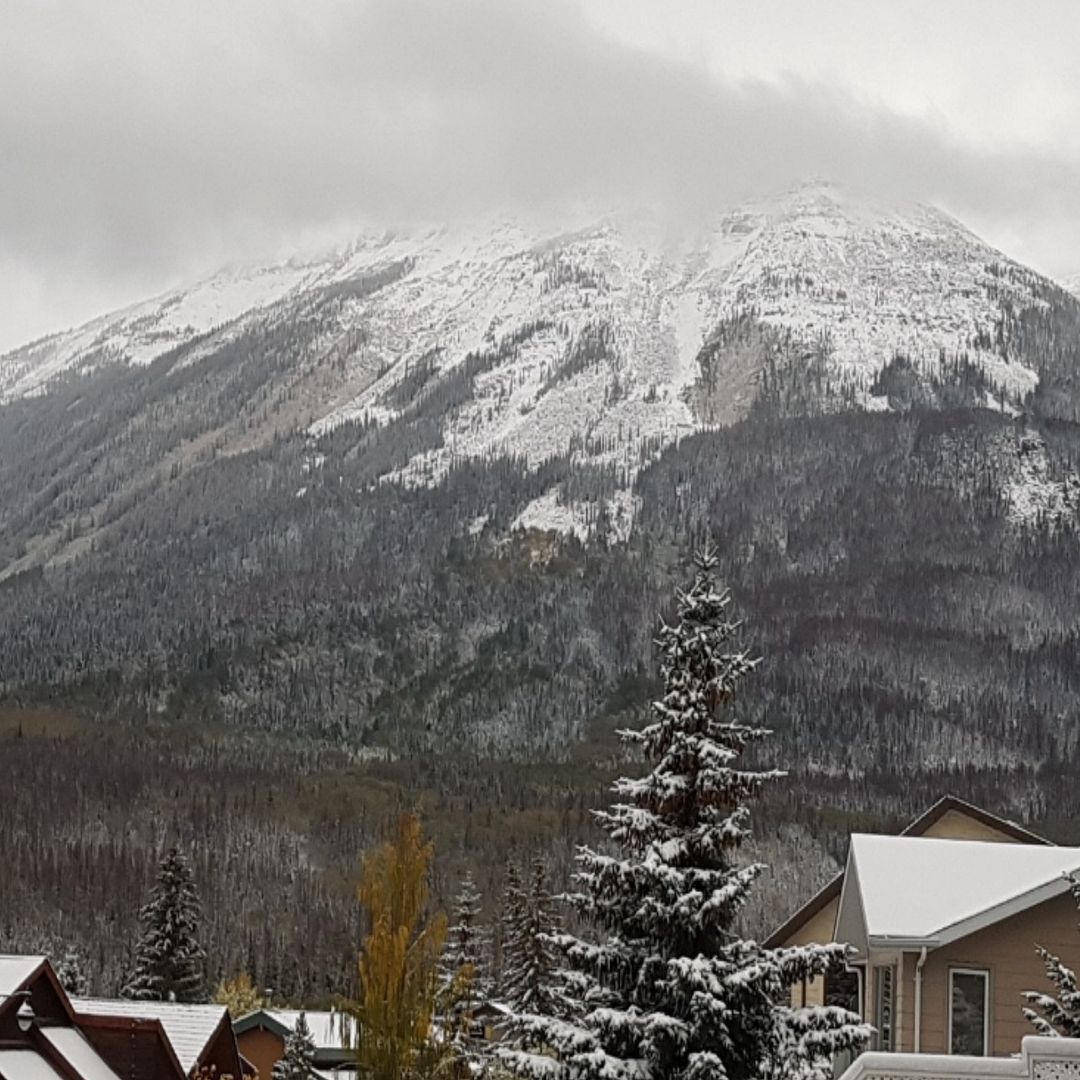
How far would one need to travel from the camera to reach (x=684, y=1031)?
1842cm

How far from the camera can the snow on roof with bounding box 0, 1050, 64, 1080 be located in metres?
30.4

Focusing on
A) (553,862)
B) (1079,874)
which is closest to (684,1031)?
(1079,874)

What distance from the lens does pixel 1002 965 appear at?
24.0 m

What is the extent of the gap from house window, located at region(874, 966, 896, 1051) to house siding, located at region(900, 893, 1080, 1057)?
2.26 feet

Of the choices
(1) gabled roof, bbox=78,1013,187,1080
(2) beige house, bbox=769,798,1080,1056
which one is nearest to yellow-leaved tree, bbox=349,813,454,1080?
(2) beige house, bbox=769,798,1080,1056

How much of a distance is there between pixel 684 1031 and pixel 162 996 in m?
57.9

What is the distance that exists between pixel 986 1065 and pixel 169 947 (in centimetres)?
6231

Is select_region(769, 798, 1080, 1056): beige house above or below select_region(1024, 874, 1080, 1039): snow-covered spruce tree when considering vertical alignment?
above

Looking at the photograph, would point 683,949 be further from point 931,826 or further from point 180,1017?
point 180,1017

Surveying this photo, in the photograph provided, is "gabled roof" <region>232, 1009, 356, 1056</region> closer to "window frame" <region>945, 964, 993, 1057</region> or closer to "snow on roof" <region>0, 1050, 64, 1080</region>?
"snow on roof" <region>0, 1050, 64, 1080</region>

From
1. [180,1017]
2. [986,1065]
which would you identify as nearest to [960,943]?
[986,1065]

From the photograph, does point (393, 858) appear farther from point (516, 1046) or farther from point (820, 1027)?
point (820, 1027)

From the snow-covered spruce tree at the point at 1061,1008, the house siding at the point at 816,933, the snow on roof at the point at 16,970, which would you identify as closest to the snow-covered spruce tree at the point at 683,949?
the snow-covered spruce tree at the point at 1061,1008

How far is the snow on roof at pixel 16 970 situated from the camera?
32.0 meters
